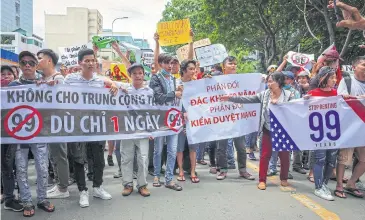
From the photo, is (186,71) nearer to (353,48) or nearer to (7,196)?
(7,196)

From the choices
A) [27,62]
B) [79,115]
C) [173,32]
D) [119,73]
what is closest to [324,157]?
[79,115]

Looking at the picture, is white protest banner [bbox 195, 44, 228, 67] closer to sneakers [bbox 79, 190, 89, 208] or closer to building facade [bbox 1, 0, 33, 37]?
sneakers [bbox 79, 190, 89, 208]

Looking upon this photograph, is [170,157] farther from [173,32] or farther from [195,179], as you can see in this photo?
[173,32]

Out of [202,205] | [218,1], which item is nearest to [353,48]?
[218,1]

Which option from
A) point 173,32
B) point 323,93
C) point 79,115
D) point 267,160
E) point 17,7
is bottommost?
point 267,160

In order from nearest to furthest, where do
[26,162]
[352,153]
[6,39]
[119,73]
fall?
[26,162]
[352,153]
[119,73]
[6,39]

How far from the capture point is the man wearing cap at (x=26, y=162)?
413cm

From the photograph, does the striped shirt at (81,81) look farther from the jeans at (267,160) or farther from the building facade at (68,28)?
the building facade at (68,28)

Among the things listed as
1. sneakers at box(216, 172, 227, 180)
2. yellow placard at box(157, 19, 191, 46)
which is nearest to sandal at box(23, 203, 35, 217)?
sneakers at box(216, 172, 227, 180)

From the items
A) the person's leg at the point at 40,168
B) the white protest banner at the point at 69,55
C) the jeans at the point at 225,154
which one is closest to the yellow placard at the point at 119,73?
the white protest banner at the point at 69,55

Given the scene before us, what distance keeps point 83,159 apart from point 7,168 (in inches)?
35.4

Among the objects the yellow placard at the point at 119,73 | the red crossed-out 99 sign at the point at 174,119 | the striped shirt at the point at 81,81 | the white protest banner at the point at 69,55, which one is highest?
the white protest banner at the point at 69,55

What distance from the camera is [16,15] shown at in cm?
9931

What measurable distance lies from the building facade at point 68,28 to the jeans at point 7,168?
104 metres
